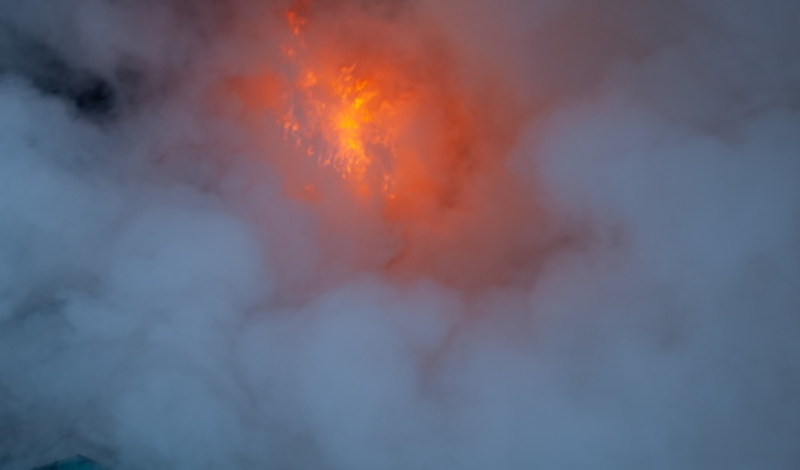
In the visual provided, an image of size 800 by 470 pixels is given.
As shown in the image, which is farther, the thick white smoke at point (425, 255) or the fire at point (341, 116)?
the fire at point (341, 116)

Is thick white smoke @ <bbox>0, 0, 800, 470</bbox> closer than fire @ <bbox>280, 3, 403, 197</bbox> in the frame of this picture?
Yes

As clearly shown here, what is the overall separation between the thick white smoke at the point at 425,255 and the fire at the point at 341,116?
0.20 m

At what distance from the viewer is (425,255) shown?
569 centimetres

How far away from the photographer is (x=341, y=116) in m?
5.57

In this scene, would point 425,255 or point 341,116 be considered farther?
point 425,255

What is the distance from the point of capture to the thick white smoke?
4.60 meters

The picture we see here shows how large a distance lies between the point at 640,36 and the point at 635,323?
2.07 meters

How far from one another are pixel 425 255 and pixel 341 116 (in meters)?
1.27

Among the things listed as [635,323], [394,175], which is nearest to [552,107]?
[394,175]

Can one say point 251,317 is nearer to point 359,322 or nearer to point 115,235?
point 359,322

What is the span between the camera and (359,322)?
5195 mm

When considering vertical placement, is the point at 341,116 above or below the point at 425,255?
above

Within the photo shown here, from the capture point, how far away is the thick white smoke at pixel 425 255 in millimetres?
4598

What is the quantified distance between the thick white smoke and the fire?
202 millimetres
